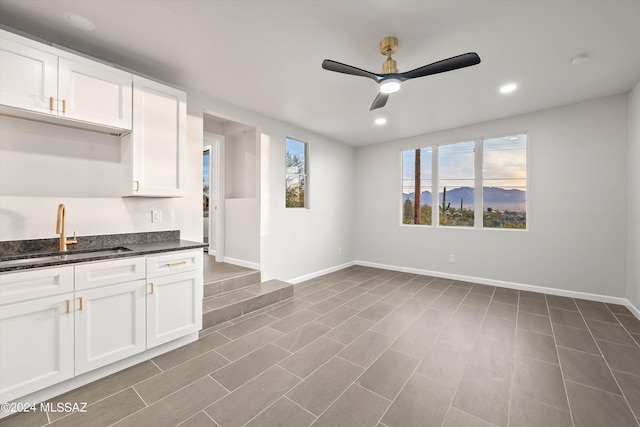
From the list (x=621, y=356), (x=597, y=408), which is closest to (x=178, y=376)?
(x=597, y=408)

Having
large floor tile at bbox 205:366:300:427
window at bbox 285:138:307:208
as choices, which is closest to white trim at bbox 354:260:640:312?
window at bbox 285:138:307:208

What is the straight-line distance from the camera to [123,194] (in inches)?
101

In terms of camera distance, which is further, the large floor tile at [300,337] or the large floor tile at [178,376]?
the large floor tile at [300,337]

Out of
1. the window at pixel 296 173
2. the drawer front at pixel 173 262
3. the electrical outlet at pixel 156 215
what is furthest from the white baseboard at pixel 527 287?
the electrical outlet at pixel 156 215

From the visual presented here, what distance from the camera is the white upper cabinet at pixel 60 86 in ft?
5.92

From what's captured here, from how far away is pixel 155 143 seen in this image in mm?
2533

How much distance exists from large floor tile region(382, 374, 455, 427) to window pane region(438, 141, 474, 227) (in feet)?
11.4

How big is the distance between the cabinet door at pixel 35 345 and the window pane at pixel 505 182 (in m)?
5.41

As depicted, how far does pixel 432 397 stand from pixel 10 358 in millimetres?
2765

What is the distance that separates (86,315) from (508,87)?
4.78m

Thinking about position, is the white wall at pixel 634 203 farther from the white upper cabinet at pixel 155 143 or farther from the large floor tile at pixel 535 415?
the white upper cabinet at pixel 155 143

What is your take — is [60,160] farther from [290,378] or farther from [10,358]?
[290,378]

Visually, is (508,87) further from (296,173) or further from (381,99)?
(296,173)

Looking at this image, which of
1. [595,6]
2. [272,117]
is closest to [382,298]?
[272,117]
